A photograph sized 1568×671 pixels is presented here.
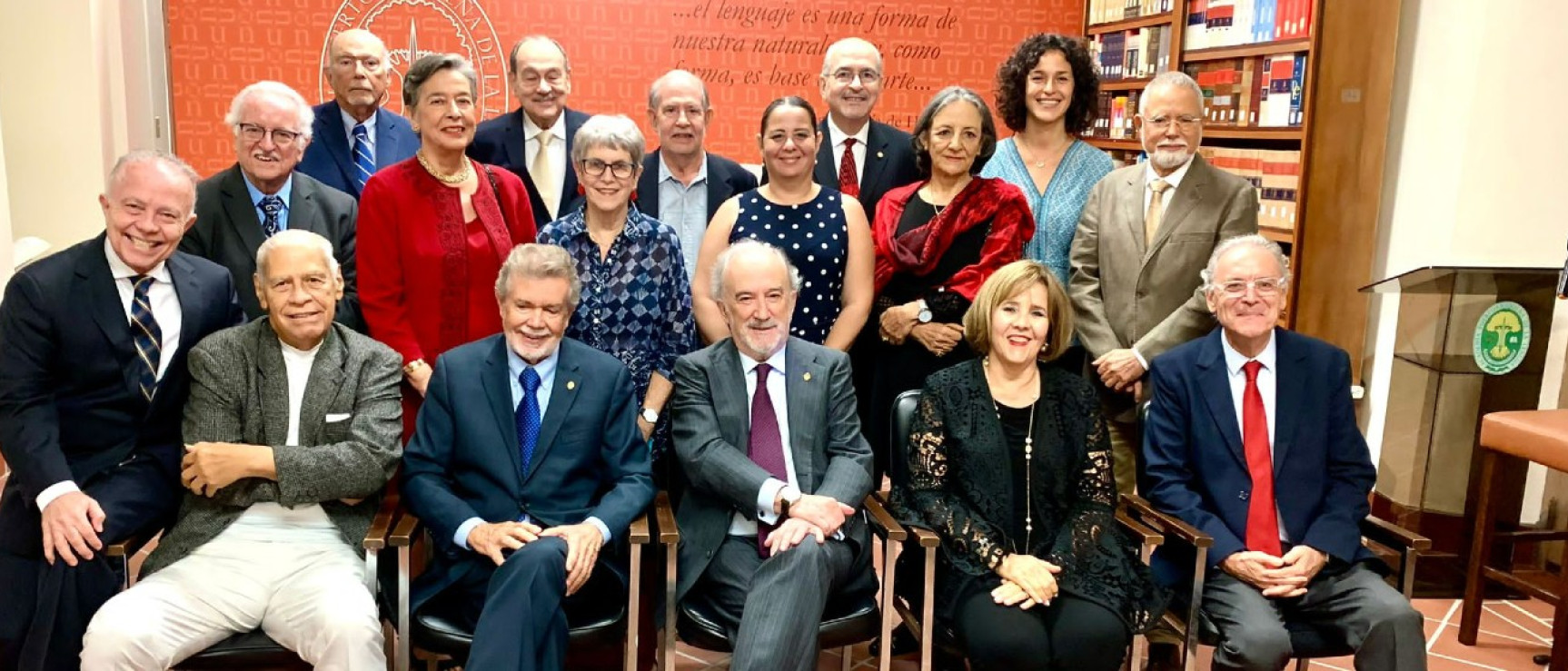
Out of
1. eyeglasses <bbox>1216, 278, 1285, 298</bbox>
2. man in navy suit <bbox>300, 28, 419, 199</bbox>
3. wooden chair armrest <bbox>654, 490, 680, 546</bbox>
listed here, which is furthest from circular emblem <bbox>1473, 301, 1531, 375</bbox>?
man in navy suit <bbox>300, 28, 419, 199</bbox>

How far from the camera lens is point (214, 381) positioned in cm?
285

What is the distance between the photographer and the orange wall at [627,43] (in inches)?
249

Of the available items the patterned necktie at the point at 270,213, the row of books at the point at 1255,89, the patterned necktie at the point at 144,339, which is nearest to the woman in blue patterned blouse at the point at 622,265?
the patterned necktie at the point at 270,213

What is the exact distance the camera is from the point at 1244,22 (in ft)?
17.9

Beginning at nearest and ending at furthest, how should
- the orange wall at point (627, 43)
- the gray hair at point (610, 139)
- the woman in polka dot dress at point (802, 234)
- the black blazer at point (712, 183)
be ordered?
the gray hair at point (610, 139) → the woman in polka dot dress at point (802, 234) → the black blazer at point (712, 183) → the orange wall at point (627, 43)

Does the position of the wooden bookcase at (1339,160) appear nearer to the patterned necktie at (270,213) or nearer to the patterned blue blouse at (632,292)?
the patterned blue blouse at (632,292)

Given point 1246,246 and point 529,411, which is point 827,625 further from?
point 1246,246

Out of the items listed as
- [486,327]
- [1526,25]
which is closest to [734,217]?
[486,327]

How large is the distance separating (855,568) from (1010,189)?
1.28 meters

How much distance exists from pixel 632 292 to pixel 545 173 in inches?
40.3

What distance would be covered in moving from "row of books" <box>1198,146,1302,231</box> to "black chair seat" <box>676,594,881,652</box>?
10.0 ft

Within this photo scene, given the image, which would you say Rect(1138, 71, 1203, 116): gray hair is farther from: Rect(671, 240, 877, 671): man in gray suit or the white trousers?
the white trousers

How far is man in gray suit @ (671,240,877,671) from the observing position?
288 centimetres

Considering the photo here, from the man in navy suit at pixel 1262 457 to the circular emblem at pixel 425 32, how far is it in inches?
178
